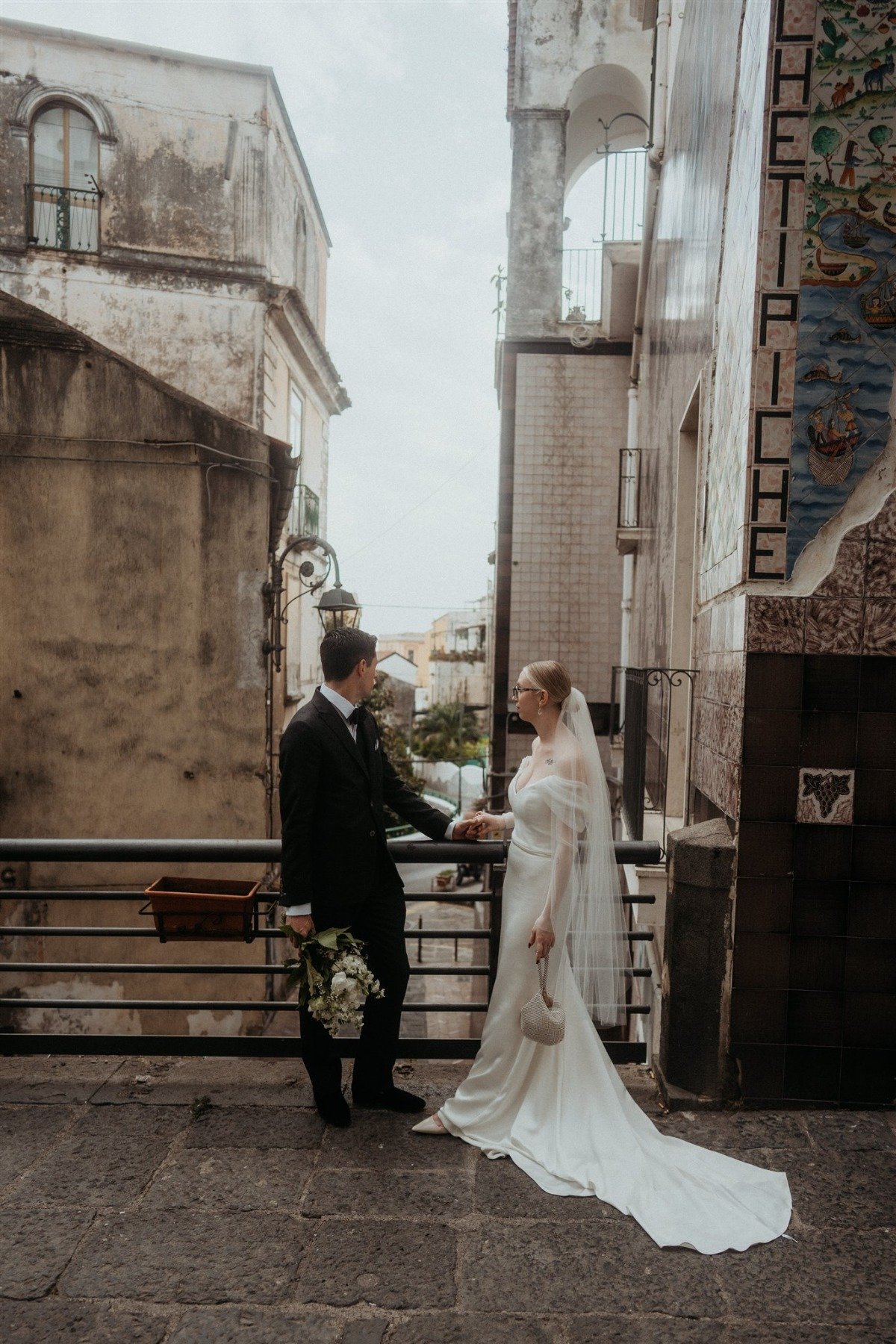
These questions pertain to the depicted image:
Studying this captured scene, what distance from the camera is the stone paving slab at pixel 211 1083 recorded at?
12.8 feet

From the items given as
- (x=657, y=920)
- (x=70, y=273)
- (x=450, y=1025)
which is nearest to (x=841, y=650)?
(x=657, y=920)

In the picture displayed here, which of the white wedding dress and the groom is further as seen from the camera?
the groom

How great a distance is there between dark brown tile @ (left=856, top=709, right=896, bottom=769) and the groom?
189cm

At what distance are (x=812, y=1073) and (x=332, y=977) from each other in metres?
1.97

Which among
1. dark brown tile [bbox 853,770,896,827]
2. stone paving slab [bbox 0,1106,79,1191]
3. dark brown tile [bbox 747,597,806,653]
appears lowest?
stone paving slab [bbox 0,1106,79,1191]

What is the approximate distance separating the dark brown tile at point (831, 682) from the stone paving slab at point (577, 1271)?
6.54 feet

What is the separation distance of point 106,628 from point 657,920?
6.28m

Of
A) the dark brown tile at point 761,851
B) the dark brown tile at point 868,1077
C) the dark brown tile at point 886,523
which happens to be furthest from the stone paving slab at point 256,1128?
the dark brown tile at point 886,523

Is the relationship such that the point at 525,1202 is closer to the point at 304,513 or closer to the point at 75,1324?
the point at 75,1324

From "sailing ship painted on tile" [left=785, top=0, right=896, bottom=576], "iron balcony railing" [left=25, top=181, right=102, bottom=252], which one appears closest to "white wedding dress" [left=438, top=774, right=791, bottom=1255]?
"sailing ship painted on tile" [left=785, top=0, right=896, bottom=576]

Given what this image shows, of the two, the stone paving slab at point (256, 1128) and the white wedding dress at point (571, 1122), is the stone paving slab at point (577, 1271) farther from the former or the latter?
the stone paving slab at point (256, 1128)

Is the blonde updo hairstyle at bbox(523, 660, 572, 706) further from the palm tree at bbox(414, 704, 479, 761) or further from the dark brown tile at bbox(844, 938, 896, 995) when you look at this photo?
the palm tree at bbox(414, 704, 479, 761)

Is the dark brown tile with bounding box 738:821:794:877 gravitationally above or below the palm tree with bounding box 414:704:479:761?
above

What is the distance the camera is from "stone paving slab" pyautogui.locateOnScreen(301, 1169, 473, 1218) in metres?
3.12
